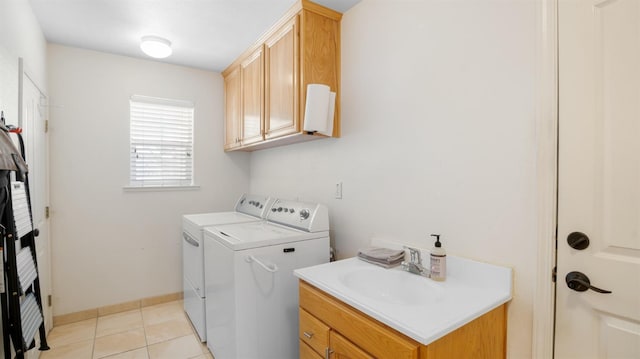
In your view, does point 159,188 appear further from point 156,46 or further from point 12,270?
point 12,270

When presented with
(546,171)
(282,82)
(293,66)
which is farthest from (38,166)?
(546,171)

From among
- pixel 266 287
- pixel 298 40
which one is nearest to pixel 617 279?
pixel 266 287

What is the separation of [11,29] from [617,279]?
2.96 meters

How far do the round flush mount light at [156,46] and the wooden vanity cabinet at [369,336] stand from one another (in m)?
2.19

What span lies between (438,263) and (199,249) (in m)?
1.70

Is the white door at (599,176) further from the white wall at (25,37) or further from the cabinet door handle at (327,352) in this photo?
the white wall at (25,37)

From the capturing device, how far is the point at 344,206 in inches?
83.4

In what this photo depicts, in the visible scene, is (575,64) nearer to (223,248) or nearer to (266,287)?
(266,287)

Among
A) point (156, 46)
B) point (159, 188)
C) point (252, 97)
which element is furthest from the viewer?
point (159, 188)

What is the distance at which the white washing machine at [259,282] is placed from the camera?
69.7 inches

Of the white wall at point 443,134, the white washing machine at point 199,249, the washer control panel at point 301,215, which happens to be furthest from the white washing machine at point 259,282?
the white wall at point 443,134

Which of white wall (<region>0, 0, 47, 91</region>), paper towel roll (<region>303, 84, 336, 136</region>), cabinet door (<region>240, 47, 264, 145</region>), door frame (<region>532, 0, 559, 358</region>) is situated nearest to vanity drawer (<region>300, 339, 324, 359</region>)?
door frame (<region>532, 0, 559, 358</region>)

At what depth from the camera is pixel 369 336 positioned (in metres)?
1.10

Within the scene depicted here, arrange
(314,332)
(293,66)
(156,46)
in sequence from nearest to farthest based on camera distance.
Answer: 1. (314,332)
2. (293,66)
3. (156,46)
